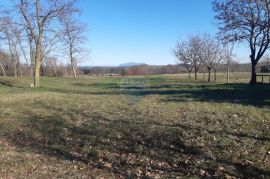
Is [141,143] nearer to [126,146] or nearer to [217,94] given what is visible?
[126,146]

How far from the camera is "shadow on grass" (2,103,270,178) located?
21.3 ft

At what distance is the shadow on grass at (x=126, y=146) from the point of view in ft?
21.3

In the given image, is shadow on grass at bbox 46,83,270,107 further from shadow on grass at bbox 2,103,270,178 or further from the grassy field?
shadow on grass at bbox 2,103,270,178

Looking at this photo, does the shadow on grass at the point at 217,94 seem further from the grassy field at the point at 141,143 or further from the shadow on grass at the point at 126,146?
the shadow on grass at the point at 126,146

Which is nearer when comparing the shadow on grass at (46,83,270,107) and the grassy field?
the grassy field

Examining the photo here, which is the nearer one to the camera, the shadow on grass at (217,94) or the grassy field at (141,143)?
the grassy field at (141,143)

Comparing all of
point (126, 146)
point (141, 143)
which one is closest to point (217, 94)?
point (141, 143)

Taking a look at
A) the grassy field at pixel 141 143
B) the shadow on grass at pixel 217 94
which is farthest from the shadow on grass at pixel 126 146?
the shadow on grass at pixel 217 94

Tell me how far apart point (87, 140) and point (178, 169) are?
115 inches

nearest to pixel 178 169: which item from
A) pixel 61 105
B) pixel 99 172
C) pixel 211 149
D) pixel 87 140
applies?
pixel 211 149

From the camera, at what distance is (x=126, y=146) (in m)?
7.91

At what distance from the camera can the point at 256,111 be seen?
35.1 ft

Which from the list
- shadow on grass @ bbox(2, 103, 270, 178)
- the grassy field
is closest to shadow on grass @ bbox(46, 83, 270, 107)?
the grassy field

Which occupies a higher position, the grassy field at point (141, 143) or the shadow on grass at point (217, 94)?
the shadow on grass at point (217, 94)
